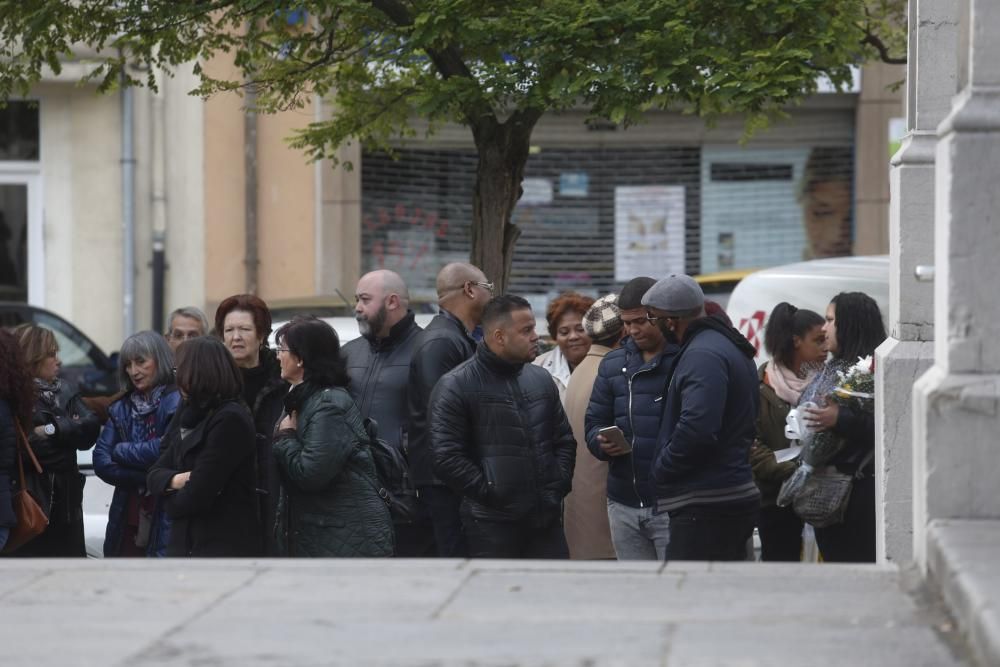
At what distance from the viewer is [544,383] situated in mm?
7113

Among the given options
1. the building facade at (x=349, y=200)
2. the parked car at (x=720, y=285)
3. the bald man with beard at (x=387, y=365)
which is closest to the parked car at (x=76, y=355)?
the building facade at (x=349, y=200)

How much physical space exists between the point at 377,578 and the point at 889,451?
202 cm

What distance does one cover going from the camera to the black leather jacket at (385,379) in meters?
7.54

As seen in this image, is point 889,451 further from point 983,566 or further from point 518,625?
point 518,625

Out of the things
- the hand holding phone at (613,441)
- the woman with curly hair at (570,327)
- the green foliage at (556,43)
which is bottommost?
the hand holding phone at (613,441)

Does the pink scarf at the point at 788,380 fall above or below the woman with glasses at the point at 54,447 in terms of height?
above

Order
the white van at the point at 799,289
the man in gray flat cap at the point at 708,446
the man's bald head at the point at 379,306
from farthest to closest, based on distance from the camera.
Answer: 1. the white van at the point at 799,289
2. the man's bald head at the point at 379,306
3. the man in gray flat cap at the point at 708,446

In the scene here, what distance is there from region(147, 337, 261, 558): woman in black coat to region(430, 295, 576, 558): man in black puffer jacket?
823 mm

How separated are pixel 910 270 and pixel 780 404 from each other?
5.61 feet

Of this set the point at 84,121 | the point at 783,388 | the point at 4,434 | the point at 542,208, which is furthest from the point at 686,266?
the point at 4,434

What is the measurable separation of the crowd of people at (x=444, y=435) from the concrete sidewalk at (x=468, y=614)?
2.87ft

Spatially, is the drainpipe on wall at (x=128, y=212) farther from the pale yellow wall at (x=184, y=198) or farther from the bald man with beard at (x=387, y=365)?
the bald man with beard at (x=387, y=365)

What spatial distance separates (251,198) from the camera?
19141 millimetres

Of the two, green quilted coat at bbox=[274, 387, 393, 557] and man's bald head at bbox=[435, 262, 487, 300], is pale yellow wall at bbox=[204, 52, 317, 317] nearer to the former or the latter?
man's bald head at bbox=[435, 262, 487, 300]
